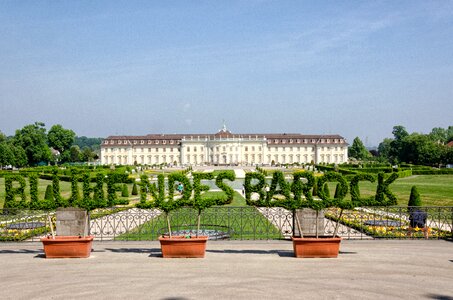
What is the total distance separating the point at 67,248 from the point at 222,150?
9390 cm

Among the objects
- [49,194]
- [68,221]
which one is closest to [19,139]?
[49,194]

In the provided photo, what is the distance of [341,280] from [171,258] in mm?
3776

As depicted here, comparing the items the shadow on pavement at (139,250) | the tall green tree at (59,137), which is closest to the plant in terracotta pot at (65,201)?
the shadow on pavement at (139,250)

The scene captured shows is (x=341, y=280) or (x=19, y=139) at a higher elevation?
(x=19, y=139)

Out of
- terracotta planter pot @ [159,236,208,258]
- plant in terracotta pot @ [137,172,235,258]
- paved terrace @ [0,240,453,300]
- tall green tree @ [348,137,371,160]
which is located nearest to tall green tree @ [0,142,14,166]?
paved terrace @ [0,240,453,300]

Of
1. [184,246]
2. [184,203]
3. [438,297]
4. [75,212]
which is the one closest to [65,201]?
[75,212]

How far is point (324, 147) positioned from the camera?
103812 mm

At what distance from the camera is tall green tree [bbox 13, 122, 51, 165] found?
240ft

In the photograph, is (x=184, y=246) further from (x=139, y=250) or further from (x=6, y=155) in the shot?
(x=6, y=155)

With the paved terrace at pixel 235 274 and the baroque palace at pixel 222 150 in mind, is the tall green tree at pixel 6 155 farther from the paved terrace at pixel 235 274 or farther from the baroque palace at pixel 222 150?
the paved terrace at pixel 235 274

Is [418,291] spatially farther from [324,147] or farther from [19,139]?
[324,147]

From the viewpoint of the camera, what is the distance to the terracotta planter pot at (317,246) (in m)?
9.98

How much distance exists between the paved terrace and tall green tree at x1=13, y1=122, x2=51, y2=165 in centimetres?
6677

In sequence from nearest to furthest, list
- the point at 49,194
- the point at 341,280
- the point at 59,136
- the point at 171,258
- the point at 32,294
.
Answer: the point at 32,294 < the point at 341,280 < the point at 171,258 < the point at 49,194 < the point at 59,136
